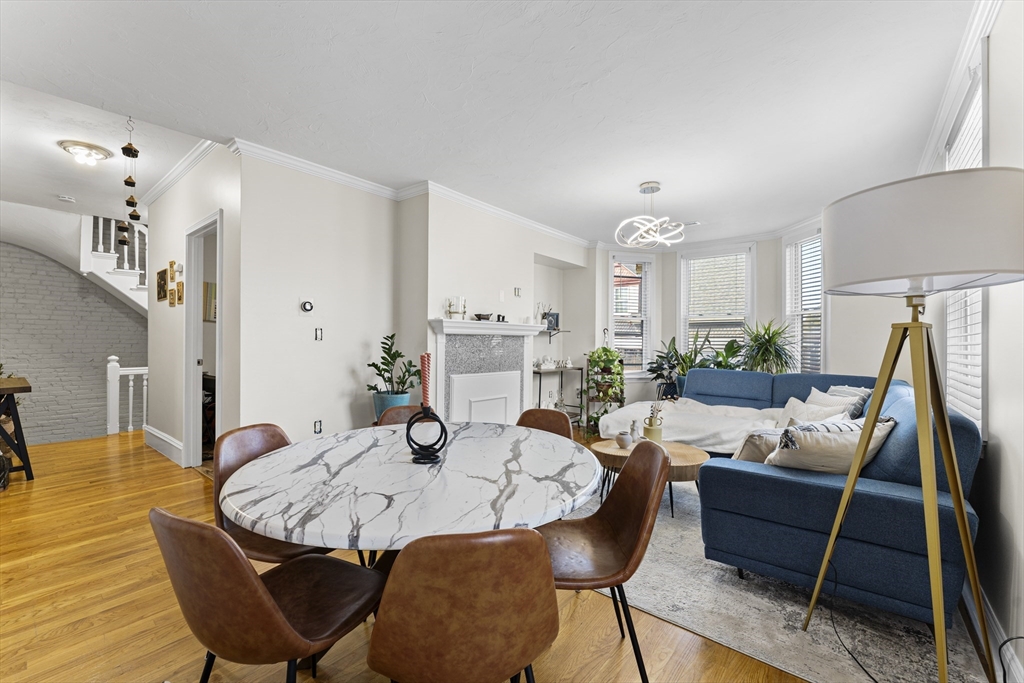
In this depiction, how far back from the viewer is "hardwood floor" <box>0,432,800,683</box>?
5.28ft

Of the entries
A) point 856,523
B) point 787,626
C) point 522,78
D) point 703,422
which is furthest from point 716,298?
point 787,626

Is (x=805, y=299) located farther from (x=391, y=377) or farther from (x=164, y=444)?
(x=164, y=444)

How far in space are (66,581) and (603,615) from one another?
8.38 ft

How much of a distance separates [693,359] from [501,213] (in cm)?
309

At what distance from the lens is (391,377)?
4.03 m

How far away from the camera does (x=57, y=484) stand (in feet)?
11.9

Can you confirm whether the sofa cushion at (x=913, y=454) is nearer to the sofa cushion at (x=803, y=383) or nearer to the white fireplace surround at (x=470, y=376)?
the sofa cushion at (x=803, y=383)

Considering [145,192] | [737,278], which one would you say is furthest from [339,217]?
[737,278]

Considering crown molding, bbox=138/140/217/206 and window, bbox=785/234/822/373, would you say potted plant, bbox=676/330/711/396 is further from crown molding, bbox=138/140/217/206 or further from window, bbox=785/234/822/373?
crown molding, bbox=138/140/217/206

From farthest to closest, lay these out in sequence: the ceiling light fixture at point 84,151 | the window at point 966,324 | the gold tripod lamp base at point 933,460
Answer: the ceiling light fixture at point 84,151
the window at point 966,324
the gold tripod lamp base at point 933,460

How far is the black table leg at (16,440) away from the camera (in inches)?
148

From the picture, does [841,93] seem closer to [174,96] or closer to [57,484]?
[174,96]

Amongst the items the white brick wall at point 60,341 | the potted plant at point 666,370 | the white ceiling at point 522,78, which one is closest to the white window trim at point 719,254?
the potted plant at point 666,370

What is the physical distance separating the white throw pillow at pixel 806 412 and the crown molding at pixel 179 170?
Result: 502 centimetres
